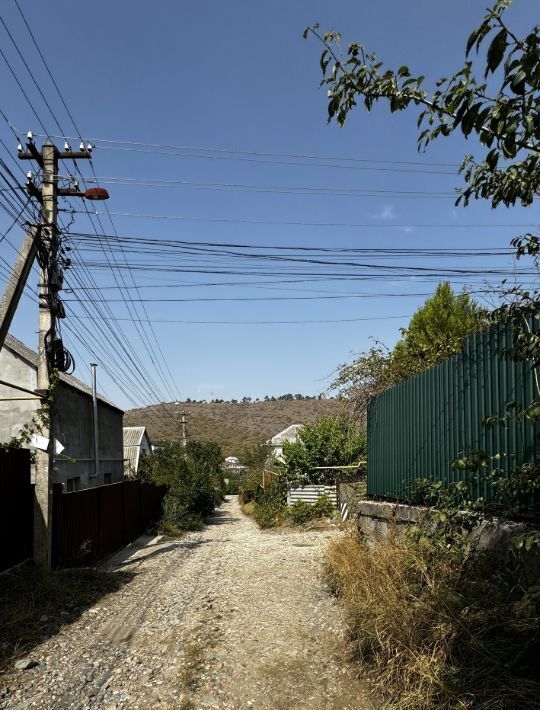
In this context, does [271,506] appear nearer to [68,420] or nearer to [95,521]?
[68,420]

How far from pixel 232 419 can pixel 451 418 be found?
8559 centimetres

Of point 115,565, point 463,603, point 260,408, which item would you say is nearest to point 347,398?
point 115,565

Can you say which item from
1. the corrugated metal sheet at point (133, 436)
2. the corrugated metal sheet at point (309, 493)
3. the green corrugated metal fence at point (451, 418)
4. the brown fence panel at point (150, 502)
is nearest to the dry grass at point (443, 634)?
the green corrugated metal fence at point (451, 418)

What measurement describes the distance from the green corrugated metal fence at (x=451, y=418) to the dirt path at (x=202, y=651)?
2.07 metres

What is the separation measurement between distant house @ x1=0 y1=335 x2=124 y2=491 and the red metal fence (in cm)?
108

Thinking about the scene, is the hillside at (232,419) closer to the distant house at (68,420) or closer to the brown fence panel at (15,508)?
the distant house at (68,420)

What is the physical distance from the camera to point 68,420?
611 inches

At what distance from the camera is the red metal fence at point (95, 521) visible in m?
9.53

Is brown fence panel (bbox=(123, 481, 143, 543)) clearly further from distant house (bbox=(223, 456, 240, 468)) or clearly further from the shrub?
distant house (bbox=(223, 456, 240, 468))

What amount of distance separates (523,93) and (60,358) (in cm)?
917

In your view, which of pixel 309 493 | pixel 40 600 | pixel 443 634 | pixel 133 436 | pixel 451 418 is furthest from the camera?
pixel 133 436

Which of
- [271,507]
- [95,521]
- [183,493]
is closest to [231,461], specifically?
[183,493]

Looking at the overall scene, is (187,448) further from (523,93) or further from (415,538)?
(523,93)

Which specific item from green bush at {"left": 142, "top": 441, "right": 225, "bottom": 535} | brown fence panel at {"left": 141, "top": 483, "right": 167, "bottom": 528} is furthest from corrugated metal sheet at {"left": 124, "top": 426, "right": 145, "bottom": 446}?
brown fence panel at {"left": 141, "top": 483, "right": 167, "bottom": 528}
